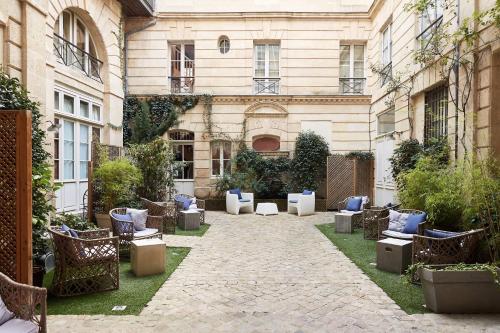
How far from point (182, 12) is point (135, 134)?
4.87m

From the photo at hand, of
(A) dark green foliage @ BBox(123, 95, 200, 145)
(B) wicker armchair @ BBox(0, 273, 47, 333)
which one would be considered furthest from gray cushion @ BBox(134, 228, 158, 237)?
(A) dark green foliage @ BBox(123, 95, 200, 145)

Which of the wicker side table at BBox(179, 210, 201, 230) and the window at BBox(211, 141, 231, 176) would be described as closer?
the wicker side table at BBox(179, 210, 201, 230)

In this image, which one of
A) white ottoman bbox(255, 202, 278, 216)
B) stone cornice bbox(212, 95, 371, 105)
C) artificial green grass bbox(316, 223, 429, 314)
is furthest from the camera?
stone cornice bbox(212, 95, 371, 105)

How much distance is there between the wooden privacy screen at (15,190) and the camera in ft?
11.7

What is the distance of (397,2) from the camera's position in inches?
409

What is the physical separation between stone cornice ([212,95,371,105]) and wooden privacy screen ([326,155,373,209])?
232 centimetres

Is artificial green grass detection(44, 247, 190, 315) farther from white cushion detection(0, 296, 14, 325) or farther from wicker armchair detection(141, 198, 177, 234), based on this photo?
wicker armchair detection(141, 198, 177, 234)

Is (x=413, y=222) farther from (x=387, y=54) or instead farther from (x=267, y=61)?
(x=267, y=61)

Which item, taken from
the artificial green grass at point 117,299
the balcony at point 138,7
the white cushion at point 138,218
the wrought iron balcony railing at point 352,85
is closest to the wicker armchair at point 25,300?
the artificial green grass at point 117,299

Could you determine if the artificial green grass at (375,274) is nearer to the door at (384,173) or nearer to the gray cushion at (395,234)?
the gray cushion at (395,234)

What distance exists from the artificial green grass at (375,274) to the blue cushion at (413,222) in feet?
2.46

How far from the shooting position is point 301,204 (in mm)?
Answer: 12359

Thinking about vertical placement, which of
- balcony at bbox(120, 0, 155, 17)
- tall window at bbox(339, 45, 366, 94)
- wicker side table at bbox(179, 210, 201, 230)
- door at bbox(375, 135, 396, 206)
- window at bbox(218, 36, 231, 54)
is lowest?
wicker side table at bbox(179, 210, 201, 230)

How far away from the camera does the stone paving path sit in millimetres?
3764
